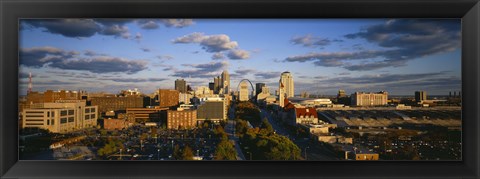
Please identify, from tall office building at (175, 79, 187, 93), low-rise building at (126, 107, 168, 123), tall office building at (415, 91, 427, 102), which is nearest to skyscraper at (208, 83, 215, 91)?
tall office building at (175, 79, 187, 93)

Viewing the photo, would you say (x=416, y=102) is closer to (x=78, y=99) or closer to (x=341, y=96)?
(x=341, y=96)

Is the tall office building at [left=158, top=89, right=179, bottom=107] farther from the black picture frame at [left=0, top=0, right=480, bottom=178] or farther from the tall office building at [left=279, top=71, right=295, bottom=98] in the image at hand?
the tall office building at [left=279, top=71, right=295, bottom=98]

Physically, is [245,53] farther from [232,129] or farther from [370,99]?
[370,99]

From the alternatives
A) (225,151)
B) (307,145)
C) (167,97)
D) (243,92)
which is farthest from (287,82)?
(167,97)

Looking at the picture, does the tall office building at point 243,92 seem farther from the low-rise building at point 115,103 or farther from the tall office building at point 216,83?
the low-rise building at point 115,103
